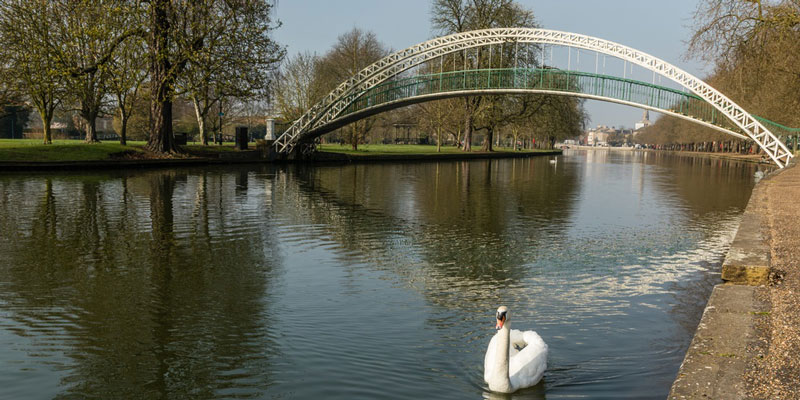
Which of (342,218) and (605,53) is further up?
(605,53)

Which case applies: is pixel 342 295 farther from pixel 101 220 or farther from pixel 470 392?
pixel 101 220

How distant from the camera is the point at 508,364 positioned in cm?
536

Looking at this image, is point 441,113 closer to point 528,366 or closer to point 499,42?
point 499,42

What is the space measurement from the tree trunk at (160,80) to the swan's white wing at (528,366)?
104 feet

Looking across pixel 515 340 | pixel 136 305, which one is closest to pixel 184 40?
pixel 136 305

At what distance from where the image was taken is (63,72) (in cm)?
3145

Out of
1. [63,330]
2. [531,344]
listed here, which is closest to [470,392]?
[531,344]

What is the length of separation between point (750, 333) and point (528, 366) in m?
1.92

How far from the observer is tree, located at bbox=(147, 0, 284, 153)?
3350cm

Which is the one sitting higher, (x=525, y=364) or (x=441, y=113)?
(x=441, y=113)

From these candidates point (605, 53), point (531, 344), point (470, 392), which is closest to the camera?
point (470, 392)

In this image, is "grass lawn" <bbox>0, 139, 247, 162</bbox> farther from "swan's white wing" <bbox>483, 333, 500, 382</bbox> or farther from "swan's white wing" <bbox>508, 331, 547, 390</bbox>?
"swan's white wing" <bbox>508, 331, 547, 390</bbox>

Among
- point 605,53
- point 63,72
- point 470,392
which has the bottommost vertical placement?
point 470,392

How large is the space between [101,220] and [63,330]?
8.16m
